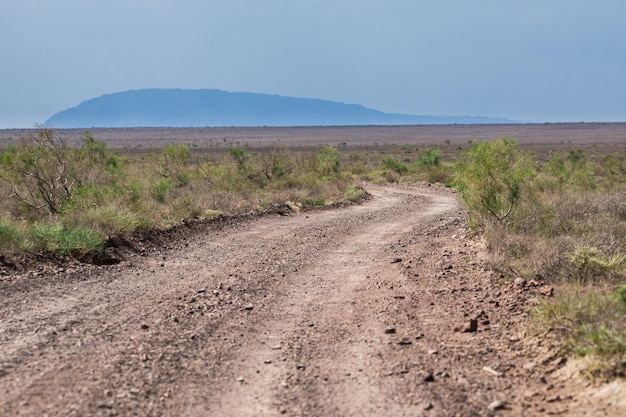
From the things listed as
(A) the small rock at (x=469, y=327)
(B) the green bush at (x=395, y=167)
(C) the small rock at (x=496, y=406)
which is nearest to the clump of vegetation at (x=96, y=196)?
(A) the small rock at (x=469, y=327)

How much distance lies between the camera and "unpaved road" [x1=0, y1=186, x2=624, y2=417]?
5480 mm

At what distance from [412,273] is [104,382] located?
6.07 m

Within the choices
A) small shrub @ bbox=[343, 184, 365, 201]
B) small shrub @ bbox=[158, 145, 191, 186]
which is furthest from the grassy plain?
small shrub @ bbox=[158, 145, 191, 186]

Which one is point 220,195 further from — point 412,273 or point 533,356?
point 533,356

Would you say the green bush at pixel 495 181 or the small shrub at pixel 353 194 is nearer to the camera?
the green bush at pixel 495 181

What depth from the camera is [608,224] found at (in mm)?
12086

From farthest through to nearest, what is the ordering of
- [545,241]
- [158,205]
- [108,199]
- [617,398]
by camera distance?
[158,205] < [108,199] < [545,241] < [617,398]

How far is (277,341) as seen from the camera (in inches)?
285

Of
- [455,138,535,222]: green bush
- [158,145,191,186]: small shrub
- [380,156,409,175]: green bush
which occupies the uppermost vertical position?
[455,138,535,222]: green bush

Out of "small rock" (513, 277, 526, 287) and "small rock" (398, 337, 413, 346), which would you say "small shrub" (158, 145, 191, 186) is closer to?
"small rock" (513, 277, 526, 287)

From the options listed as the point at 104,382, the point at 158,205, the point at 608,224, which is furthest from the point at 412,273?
the point at 158,205

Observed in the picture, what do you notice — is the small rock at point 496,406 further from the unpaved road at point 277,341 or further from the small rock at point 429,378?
the small rock at point 429,378

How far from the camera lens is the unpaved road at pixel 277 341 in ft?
18.0

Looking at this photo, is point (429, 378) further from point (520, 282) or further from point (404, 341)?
point (520, 282)
